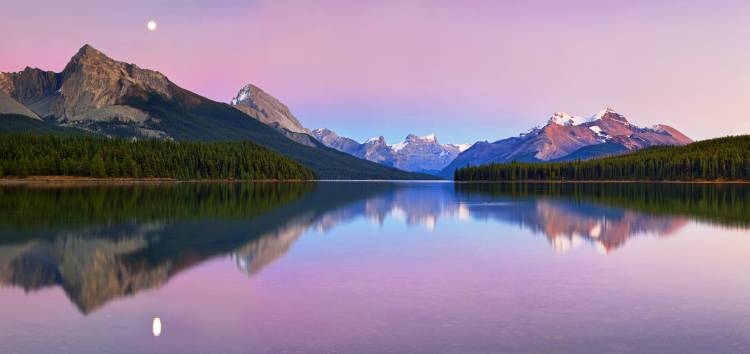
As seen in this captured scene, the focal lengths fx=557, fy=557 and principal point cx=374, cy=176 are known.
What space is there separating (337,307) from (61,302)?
33.2ft

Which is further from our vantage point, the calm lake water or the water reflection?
the water reflection

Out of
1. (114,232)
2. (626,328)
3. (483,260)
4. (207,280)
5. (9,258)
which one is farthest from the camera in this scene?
(114,232)

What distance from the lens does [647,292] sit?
2230cm

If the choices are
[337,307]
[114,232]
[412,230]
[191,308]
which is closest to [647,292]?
[337,307]

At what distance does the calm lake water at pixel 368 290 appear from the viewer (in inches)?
625

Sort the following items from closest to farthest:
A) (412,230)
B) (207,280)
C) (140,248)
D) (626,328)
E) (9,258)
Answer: (626,328) < (207,280) < (9,258) < (140,248) < (412,230)

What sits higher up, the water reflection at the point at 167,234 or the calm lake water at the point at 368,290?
the water reflection at the point at 167,234

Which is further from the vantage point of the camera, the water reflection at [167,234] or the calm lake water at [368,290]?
the water reflection at [167,234]

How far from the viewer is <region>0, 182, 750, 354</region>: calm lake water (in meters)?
15.9

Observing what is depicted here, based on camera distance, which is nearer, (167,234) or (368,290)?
(368,290)

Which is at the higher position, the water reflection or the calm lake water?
the water reflection

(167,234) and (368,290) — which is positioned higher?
(167,234)

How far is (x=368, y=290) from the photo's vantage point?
22703mm

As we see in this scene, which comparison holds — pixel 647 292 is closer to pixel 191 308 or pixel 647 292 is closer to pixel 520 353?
pixel 520 353
